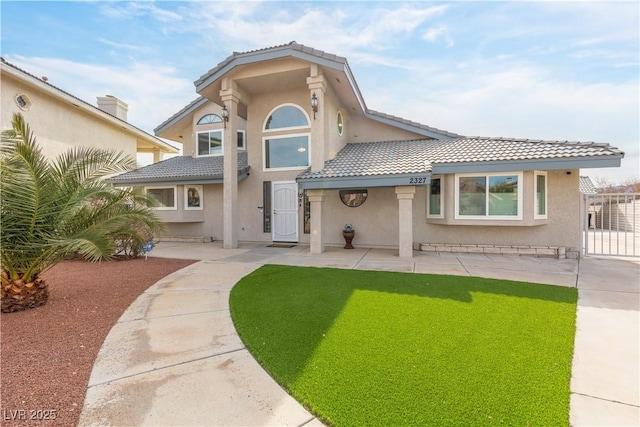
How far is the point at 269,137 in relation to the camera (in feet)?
40.1

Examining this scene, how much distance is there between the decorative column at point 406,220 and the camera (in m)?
9.16

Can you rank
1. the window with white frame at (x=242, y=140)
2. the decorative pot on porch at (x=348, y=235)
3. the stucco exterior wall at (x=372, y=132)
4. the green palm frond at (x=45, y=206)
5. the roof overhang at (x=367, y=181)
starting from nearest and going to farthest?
the green palm frond at (x=45, y=206) < the roof overhang at (x=367, y=181) < the decorative pot on porch at (x=348, y=235) < the stucco exterior wall at (x=372, y=132) < the window with white frame at (x=242, y=140)

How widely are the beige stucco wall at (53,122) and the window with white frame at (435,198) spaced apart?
1130cm

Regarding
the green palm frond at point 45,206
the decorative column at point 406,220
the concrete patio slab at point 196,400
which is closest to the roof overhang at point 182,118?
the green palm frond at point 45,206

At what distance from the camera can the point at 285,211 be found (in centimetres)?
1211

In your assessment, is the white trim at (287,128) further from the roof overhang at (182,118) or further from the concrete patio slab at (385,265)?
the concrete patio slab at (385,265)

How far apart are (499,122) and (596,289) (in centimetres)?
1525

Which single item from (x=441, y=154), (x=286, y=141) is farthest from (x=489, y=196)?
(x=286, y=141)

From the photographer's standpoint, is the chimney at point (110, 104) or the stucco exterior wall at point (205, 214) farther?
the chimney at point (110, 104)

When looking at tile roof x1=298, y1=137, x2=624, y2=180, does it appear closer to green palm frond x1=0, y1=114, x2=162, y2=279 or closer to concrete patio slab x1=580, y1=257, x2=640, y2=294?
concrete patio slab x1=580, y1=257, x2=640, y2=294

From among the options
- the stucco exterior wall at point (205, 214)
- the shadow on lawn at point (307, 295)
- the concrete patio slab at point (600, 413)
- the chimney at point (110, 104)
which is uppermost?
the chimney at point (110, 104)

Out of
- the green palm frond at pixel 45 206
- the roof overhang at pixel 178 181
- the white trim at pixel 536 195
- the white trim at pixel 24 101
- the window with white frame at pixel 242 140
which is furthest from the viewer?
the window with white frame at pixel 242 140

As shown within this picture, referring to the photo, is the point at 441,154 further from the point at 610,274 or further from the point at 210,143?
the point at 210,143

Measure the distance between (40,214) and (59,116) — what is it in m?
13.1
